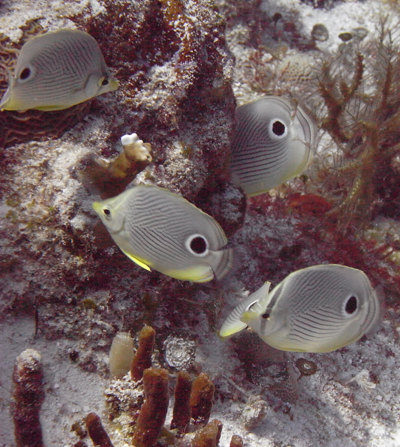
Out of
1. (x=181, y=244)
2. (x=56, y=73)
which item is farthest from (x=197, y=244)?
(x=56, y=73)

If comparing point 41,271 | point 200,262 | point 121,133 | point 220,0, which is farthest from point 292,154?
point 220,0

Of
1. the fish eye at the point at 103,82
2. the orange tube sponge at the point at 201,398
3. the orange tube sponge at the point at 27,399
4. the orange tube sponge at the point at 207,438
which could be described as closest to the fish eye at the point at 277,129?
the fish eye at the point at 103,82

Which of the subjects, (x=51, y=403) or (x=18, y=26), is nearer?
(x=51, y=403)

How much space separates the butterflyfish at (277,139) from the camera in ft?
8.18

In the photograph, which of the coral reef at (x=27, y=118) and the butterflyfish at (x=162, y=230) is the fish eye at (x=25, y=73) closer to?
the coral reef at (x=27, y=118)

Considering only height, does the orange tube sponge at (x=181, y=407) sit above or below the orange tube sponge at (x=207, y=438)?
below

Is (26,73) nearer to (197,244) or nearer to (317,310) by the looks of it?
(197,244)

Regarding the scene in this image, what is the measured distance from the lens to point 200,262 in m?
1.92

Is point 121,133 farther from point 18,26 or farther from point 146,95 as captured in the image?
point 18,26

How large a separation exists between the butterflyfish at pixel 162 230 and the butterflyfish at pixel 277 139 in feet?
2.94

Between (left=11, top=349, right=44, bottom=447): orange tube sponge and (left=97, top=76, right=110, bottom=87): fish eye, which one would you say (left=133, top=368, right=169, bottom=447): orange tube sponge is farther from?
(left=97, top=76, right=110, bottom=87): fish eye

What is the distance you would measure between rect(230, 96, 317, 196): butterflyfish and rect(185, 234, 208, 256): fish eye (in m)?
0.96

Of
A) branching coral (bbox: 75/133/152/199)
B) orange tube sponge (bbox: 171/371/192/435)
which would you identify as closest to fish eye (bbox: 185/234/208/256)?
branching coral (bbox: 75/133/152/199)

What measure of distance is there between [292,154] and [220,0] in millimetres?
5280
